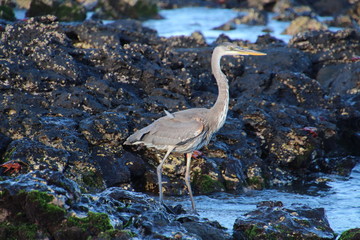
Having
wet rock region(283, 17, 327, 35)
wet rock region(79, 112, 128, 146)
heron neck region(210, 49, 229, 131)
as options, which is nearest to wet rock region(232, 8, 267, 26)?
wet rock region(283, 17, 327, 35)

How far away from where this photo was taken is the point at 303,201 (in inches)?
400

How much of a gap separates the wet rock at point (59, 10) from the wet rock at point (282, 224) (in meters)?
20.6

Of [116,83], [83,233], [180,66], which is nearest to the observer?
[83,233]

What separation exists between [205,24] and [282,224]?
27.9 metres

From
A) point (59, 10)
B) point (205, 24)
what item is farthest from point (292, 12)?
point (59, 10)

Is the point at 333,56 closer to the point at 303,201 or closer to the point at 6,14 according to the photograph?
the point at 303,201

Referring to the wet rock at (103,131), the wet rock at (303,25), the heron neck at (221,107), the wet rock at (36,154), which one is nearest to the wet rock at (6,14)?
the wet rock at (103,131)

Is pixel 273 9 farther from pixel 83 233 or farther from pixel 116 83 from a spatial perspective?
pixel 83 233

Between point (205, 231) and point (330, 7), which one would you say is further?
point (330, 7)

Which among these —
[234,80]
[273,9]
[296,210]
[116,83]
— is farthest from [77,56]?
[273,9]

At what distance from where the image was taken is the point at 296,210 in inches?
308

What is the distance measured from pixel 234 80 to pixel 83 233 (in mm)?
9124

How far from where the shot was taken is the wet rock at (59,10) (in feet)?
84.9

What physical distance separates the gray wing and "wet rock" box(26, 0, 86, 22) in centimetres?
1845
